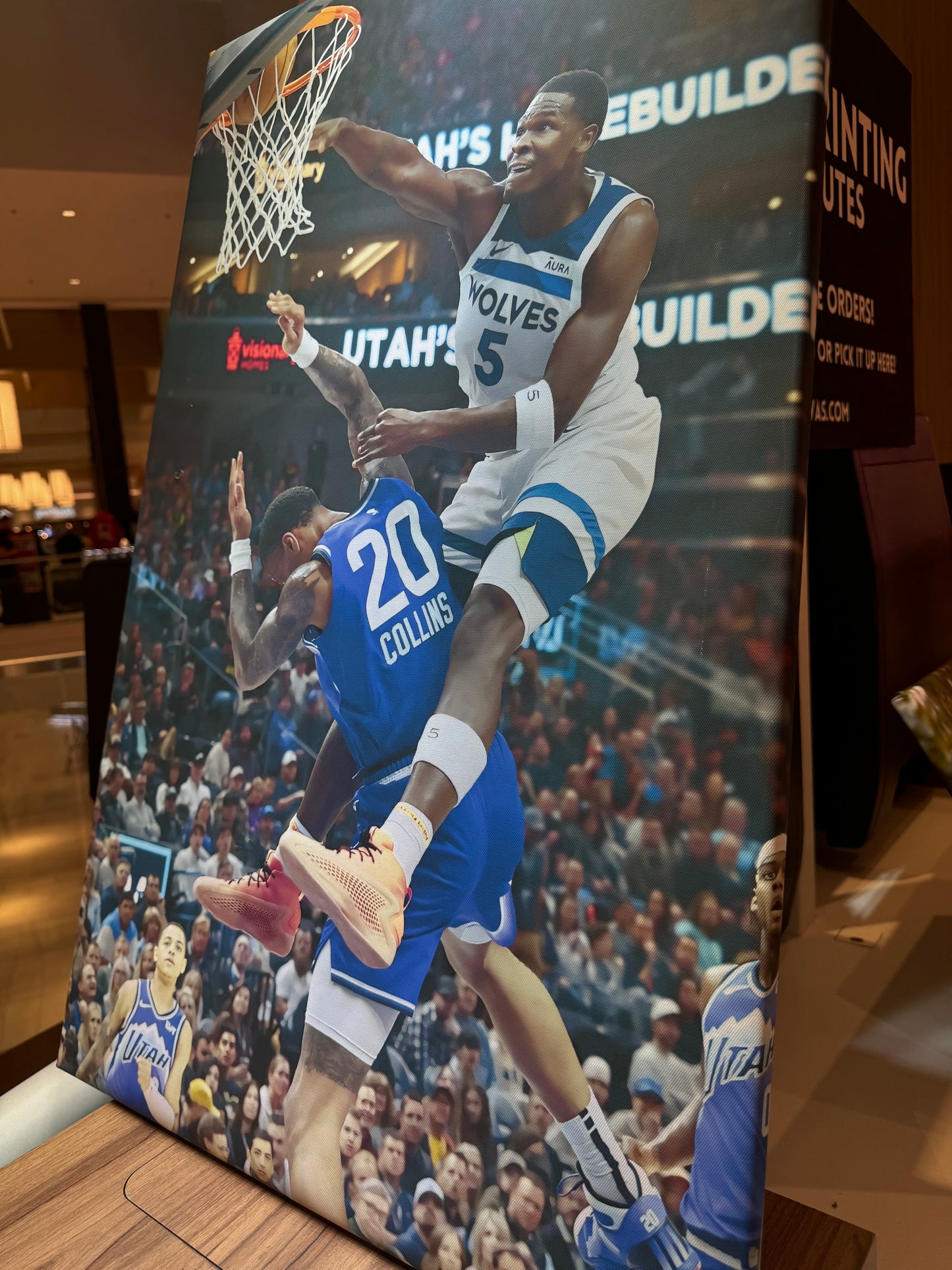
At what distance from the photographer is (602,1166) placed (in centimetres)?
81

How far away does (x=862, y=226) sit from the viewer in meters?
1.18

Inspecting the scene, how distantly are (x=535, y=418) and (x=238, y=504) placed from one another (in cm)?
Answer: 46

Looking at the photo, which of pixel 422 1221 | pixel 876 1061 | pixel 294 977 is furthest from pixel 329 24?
pixel 876 1061

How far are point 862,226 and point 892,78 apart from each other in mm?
160

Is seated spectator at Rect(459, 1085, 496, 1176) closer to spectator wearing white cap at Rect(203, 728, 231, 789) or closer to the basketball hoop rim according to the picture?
spectator wearing white cap at Rect(203, 728, 231, 789)

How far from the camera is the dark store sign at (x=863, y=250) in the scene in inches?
42.0

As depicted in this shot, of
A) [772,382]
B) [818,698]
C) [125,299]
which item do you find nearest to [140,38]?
[818,698]

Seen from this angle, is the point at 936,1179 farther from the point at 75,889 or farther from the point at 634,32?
the point at 75,889

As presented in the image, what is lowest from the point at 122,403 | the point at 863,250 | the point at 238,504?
the point at 238,504

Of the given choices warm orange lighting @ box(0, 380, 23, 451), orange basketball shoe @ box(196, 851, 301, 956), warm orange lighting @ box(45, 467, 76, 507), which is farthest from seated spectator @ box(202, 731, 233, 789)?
warm orange lighting @ box(45, 467, 76, 507)

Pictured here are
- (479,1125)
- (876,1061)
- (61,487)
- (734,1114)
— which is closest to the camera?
(734,1114)

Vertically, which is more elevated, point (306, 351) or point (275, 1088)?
point (306, 351)

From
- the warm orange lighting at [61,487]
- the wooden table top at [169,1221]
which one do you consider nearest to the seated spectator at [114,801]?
the wooden table top at [169,1221]

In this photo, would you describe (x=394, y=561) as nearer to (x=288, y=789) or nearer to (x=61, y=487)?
(x=288, y=789)
